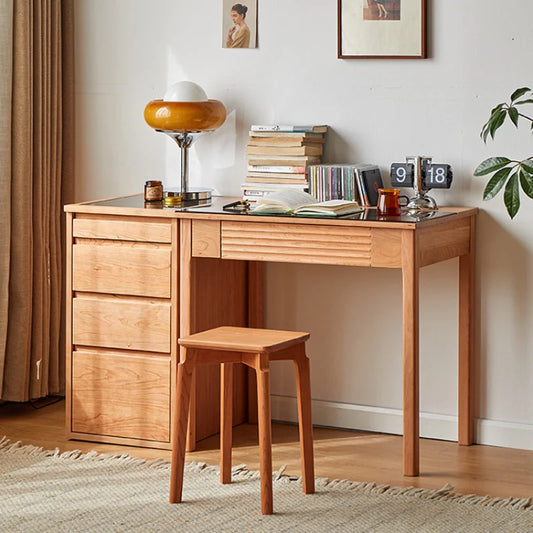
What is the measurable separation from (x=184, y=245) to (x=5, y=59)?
0.97 metres

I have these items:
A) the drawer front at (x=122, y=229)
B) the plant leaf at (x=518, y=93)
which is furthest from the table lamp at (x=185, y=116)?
the plant leaf at (x=518, y=93)

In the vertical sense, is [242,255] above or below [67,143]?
below

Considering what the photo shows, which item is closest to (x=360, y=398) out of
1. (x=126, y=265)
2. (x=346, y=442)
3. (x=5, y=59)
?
(x=346, y=442)

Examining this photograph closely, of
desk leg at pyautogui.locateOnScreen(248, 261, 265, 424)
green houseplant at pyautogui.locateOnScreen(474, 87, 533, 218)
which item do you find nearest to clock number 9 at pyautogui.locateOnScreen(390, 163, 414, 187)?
green houseplant at pyautogui.locateOnScreen(474, 87, 533, 218)

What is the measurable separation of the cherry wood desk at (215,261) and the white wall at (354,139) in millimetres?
107

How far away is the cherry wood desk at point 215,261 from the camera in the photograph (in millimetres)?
3129

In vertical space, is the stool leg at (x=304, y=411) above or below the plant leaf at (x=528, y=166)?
below

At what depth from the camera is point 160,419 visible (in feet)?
11.4

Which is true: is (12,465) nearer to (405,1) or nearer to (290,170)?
(290,170)

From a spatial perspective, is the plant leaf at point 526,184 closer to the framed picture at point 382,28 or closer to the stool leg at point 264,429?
the framed picture at point 382,28

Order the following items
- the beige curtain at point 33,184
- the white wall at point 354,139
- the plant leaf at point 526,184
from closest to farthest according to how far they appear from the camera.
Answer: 1. the plant leaf at point 526,184
2. the white wall at point 354,139
3. the beige curtain at point 33,184

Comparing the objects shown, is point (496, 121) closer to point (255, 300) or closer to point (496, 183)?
point (496, 183)

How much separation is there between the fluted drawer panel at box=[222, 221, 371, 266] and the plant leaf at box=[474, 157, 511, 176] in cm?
39

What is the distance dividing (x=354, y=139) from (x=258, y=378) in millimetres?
1195
